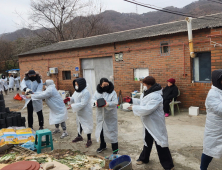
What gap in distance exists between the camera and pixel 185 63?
23.2 ft

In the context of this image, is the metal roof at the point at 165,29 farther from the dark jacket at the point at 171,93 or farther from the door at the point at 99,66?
the dark jacket at the point at 171,93

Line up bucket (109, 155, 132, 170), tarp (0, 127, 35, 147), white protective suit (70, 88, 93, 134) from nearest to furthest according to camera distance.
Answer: bucket (109, 155, 132, 170) → tarp (0, 127, 35, 147) → white protective suit (70, 88, 93, 134)

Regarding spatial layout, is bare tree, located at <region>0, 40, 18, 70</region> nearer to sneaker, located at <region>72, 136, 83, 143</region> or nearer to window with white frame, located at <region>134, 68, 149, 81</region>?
window with white frame, located at <region>134, 68, 149, 81</region>

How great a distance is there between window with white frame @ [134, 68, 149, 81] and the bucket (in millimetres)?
5290

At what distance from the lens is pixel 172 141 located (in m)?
4.69

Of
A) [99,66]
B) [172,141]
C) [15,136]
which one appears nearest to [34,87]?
[15,136]

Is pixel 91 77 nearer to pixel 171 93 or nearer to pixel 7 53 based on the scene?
pixel 171 93

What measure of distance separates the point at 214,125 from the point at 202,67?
4731 millimetres

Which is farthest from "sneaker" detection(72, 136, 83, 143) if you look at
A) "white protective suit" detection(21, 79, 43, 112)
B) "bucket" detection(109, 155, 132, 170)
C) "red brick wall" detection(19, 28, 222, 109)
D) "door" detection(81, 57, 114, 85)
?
"door" detection(81, 57, 114, 85)

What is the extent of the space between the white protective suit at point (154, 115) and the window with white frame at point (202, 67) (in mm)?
4519

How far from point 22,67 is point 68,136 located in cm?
1039

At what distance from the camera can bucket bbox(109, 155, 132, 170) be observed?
Answer: 309 centimetres

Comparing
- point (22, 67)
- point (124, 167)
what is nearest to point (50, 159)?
point (124, 167)

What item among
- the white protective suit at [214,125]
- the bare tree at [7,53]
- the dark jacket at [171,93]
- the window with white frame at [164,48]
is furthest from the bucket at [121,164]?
the bare tree at [7,53]
